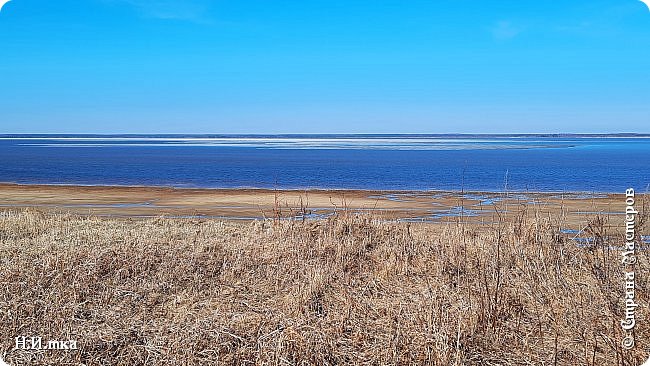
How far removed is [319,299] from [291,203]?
16108 mm

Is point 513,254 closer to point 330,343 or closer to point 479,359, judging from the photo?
point 479,359

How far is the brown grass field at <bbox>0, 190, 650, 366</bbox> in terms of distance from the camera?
6379mm

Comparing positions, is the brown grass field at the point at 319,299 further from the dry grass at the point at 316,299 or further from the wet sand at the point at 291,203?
the wet sand at the point at 291,203

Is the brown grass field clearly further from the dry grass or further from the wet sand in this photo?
the wet sand

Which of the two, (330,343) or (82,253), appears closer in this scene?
(330,343)

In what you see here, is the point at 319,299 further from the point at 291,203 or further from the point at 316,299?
the point at 291,203

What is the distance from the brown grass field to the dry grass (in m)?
0.02

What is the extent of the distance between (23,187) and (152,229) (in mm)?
23322

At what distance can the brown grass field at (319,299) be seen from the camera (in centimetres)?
638

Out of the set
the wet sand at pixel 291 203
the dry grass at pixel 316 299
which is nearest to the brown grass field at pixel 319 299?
the dry grass at pixel 316 299

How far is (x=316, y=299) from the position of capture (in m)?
8.20

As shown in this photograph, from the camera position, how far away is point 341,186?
3525cm

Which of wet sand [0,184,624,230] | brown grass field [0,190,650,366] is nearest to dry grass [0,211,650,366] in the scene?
brown grass field [0,190,650,366]

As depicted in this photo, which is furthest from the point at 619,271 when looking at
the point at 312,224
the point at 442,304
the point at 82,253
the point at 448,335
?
the point at 82,253
